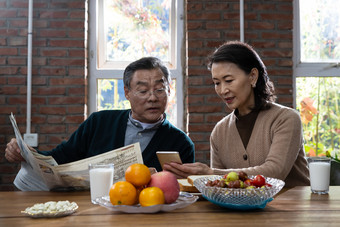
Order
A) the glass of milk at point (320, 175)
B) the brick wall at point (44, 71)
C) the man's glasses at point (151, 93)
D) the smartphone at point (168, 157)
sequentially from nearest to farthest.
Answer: the glass of milk at point (320, 175) → the smartphone at point (168, 157) → the man's glasses at point (151, 93) → the brick wall at point (44, 71)

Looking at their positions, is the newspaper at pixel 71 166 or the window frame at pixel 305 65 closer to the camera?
the newspaper at pixel 71 166

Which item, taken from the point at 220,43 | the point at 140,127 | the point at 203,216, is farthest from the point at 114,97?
the point at 203,216

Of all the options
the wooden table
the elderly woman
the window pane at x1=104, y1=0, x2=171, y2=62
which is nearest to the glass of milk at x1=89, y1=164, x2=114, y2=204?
the wooden table

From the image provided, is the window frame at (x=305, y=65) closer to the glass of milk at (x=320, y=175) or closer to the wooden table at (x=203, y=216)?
the glass of milk at (x=320, y=175)

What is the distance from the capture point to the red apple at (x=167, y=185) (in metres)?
1.02

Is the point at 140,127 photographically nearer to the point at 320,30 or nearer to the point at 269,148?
the point at 269,148

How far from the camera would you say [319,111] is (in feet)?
9.95

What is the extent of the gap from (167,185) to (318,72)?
2415 millimetres

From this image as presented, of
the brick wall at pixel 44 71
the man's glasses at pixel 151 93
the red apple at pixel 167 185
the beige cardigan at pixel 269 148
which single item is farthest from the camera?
the brick wall at pixel 44 71

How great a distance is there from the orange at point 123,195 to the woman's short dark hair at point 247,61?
91 centimetres

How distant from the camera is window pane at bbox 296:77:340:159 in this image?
3.01 meters

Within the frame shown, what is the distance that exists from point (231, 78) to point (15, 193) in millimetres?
1034

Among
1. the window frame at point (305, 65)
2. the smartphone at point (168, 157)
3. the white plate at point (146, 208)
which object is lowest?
the white plate at point (146, 208)

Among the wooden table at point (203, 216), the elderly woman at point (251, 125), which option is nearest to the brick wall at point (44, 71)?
the elderly woman at point (251, 125)
